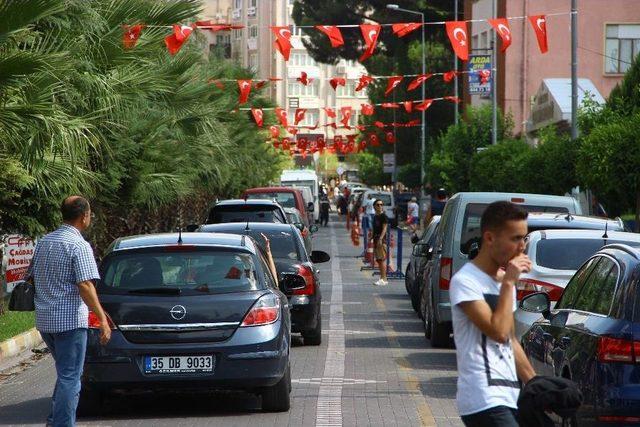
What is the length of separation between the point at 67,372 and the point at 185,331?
1664 mm

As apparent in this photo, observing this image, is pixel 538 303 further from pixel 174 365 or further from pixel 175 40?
pixel 175 40

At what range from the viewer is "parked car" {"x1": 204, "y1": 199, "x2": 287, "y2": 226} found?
2394 centimetres

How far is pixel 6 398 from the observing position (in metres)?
12.3

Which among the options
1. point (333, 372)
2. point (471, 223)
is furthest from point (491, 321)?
point (471, 223)

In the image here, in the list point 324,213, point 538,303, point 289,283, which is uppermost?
point 538,303

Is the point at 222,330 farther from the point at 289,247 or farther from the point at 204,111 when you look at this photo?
the point at 204,111

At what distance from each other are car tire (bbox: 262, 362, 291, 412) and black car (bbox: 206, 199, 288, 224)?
1262 centimetres

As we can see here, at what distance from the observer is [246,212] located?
24.4m

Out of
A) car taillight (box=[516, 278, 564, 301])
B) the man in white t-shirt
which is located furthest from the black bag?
car taillight (box=[516, 278, 564, 301])

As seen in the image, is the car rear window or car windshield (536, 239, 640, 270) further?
the car rear window

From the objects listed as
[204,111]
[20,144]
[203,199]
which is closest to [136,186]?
[204,111]

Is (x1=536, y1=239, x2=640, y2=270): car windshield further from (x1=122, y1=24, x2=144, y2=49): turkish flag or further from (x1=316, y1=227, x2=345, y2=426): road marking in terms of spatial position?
(x1=122, y1=24, x2=144, y2=49): turkish flag

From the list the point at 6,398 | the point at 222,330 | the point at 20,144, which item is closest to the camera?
the point at 222,330

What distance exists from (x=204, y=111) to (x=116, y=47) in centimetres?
705
